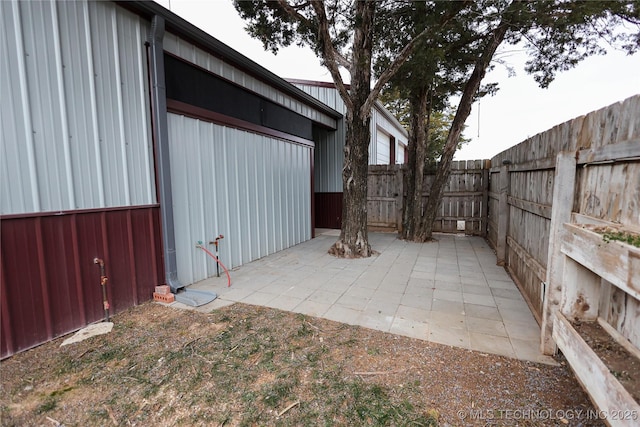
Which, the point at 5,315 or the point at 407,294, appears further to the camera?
the point at 407,294

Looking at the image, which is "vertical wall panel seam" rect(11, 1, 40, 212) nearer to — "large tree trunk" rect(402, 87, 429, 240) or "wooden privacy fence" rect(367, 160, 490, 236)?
"large tree trunk" rect(402, 87, 429, 240)

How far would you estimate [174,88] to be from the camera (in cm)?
352

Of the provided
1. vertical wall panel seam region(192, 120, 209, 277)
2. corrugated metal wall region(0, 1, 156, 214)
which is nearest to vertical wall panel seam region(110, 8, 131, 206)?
corrugated metal wall region(0, 1, 156, 214)

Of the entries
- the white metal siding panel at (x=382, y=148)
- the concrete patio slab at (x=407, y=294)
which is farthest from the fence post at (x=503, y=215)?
the white metal siding panel at (x=382, y=148)

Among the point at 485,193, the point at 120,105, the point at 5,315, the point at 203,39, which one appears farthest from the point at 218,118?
the point at 485,193

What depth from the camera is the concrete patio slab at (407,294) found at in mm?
2539

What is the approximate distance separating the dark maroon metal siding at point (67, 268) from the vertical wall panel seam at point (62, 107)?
0.23m

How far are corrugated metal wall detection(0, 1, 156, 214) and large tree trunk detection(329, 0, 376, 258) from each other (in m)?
3.18

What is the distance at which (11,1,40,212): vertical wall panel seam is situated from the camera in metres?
2.18

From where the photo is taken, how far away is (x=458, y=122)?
610 cm

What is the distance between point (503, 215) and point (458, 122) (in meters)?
2.49

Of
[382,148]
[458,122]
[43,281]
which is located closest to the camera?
[43,281]

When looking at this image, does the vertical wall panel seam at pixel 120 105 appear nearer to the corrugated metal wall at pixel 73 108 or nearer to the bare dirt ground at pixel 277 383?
the corrugated metal wall at pixel 73 108

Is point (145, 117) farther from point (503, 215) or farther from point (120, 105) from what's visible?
point (503, 215)
